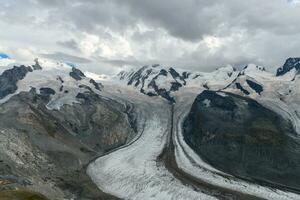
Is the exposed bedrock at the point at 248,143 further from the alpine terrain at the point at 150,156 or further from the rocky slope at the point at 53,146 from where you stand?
the rocky slope at the point at 53,146

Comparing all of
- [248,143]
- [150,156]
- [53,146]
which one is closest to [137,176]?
[150,156]

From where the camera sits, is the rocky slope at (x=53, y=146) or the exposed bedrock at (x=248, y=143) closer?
the rocky slope at (x=53, y=146)

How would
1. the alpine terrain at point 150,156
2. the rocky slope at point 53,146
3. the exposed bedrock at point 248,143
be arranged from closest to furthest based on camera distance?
the rocky slope at point 53,146 < the alpine terrain at point 150,156 < the exposed bedrock at point 248,143

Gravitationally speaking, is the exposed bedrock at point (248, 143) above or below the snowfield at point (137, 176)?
above

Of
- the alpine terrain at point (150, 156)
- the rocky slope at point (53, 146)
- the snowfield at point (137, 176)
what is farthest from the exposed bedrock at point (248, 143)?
the rocky slope at point (53, 146)

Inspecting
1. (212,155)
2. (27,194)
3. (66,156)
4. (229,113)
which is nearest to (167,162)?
(212,155)

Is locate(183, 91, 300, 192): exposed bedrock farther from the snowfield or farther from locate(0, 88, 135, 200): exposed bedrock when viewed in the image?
locate(0, 88, 135, 200): exposed bedrock
